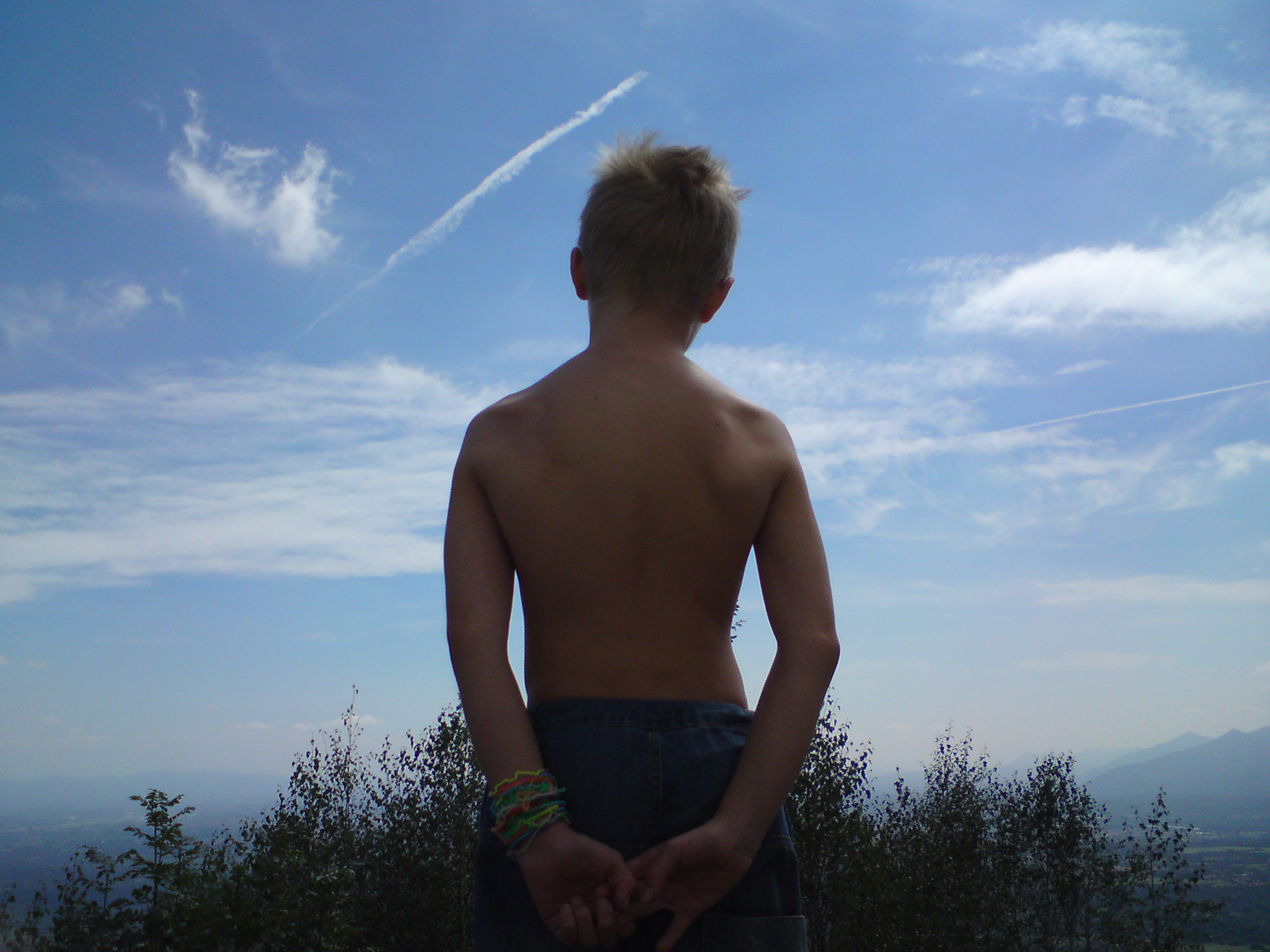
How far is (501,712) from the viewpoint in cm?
159

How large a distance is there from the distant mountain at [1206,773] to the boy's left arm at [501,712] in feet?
249

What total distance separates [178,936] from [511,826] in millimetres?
8501

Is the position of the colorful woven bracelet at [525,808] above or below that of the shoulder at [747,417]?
below

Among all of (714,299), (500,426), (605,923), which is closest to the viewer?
(605,923)

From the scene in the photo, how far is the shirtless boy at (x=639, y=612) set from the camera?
1.52m

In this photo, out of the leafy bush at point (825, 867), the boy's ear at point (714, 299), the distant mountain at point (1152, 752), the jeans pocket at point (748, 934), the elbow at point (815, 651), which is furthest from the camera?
the distant mountain at point (1152, 752)

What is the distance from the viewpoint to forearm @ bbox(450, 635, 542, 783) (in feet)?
5.11

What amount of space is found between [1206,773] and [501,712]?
95352 millimetres

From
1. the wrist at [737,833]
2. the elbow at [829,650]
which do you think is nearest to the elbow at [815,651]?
the elbow at [829,650]

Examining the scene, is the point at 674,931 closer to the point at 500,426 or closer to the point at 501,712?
the point at 501,712

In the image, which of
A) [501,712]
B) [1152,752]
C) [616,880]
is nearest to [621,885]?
[616,880]

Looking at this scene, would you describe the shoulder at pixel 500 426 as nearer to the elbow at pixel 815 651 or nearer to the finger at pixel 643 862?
the elbow at pixel 815 651

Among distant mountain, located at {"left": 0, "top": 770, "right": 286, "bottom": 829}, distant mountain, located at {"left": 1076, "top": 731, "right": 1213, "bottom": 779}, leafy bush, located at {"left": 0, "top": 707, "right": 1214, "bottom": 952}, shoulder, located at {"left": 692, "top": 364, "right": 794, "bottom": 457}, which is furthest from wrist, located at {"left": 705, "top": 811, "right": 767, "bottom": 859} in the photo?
distant mountain, located at {"left": 1076, "top": 731, "right": 1213, "bottom": 779}

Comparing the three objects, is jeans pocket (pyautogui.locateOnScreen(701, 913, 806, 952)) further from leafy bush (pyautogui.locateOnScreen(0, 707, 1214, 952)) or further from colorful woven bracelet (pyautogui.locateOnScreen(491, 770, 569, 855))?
leafy bush (pyautogui.locateOnScreen(0, 707, 1214, 952))
